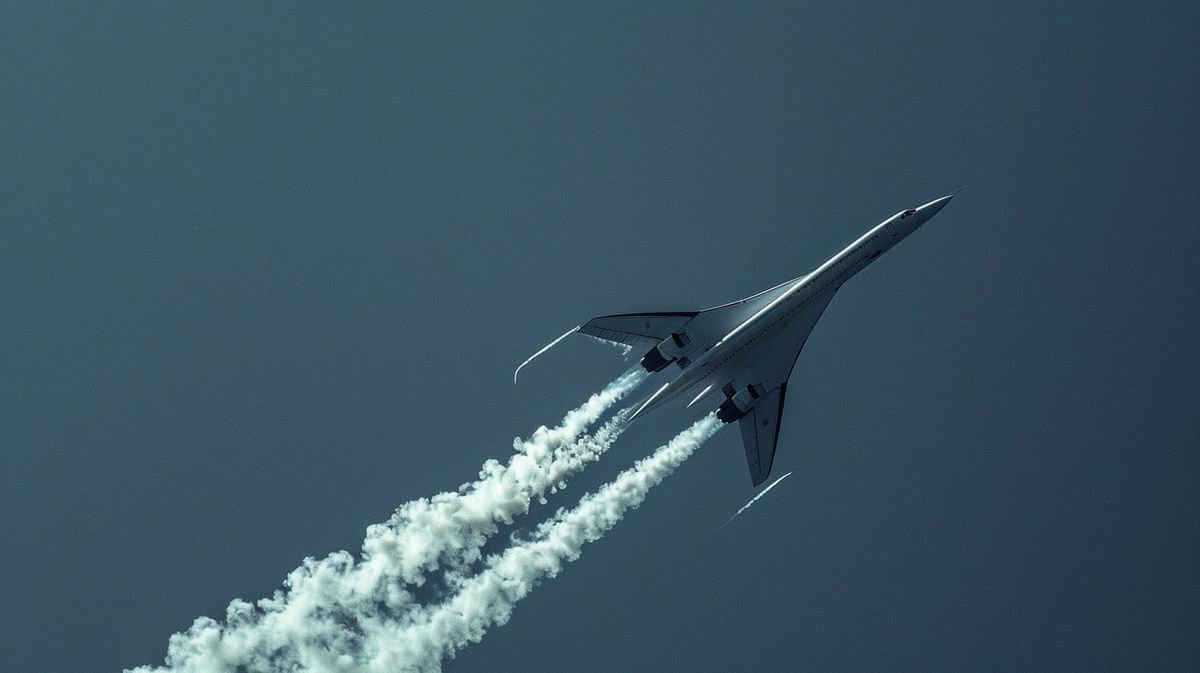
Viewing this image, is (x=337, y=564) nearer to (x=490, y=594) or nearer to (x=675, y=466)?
(x=490, y=594)

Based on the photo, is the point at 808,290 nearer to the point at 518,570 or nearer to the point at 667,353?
the point at 667,353

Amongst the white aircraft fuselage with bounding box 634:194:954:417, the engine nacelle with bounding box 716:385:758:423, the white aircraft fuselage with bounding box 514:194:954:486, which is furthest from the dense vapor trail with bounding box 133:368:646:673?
the engine nacelle with bounding box 716:385:758:423

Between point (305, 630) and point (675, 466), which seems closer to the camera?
point (305, 630)

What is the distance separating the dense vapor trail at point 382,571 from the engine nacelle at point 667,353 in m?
1.69

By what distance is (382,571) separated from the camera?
6656cm

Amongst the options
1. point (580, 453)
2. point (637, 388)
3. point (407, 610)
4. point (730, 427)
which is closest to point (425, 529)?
point (407, 610)

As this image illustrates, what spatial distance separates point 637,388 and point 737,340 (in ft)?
20.3

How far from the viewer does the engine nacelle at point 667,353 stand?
218ft

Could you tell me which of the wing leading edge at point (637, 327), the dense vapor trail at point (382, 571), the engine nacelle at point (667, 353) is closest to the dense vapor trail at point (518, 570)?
the dense vapor trail at point (382, 571)

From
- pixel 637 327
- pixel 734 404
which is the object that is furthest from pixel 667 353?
pixel 734 404

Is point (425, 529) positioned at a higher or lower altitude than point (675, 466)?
higher

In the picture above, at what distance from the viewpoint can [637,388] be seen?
6831cm

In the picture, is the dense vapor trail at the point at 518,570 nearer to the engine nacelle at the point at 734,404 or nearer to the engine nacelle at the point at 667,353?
the engine nacelle at the point at 734,404

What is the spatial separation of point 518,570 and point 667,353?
46.6ft
